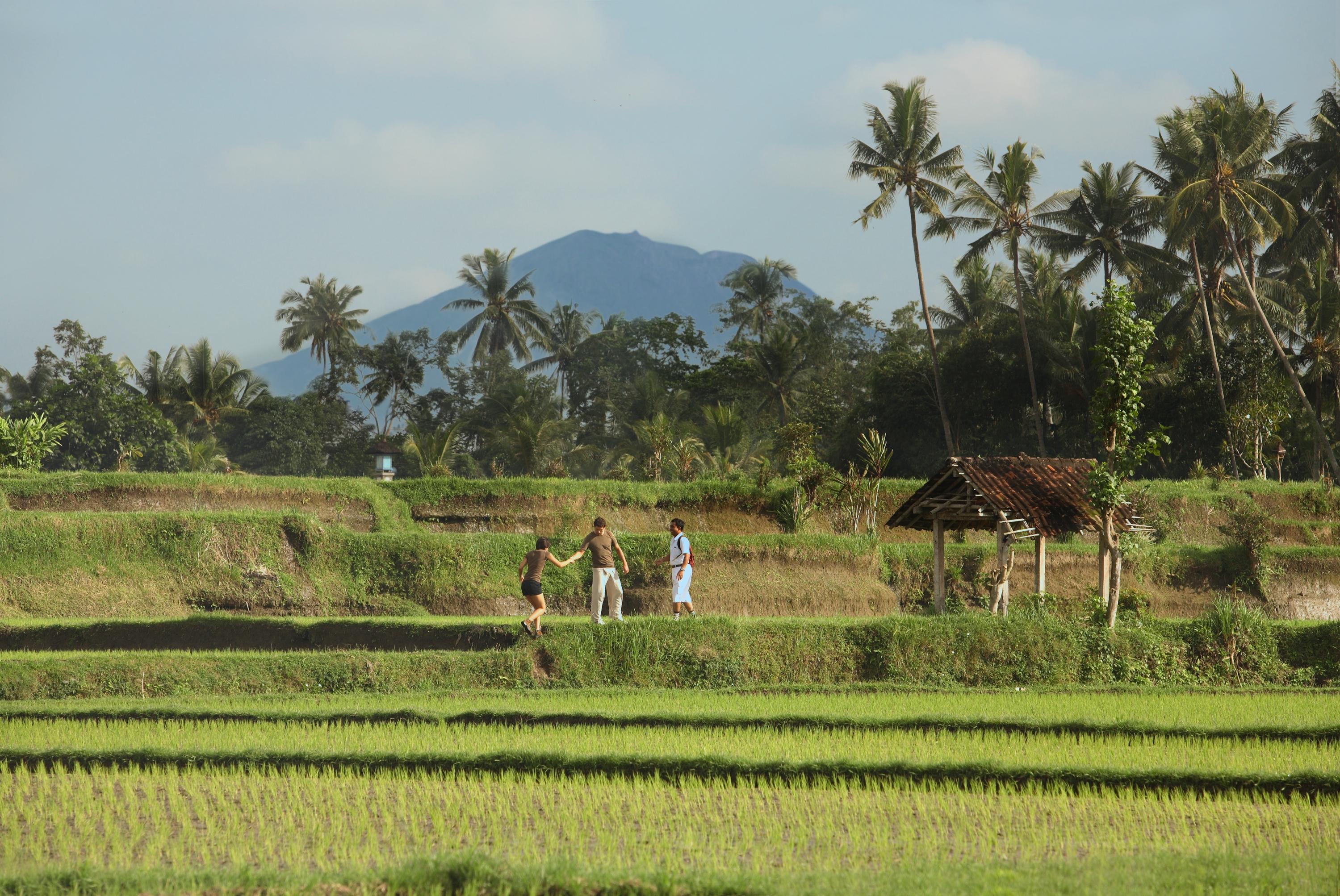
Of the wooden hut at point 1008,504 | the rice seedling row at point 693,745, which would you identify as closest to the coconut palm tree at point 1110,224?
the wooden hut at point 1008,504

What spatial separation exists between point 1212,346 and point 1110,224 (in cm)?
650

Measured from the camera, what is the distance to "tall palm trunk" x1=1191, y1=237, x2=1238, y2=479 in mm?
31078

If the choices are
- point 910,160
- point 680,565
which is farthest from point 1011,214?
point 680,565

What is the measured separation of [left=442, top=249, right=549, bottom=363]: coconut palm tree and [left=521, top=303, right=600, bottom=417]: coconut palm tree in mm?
1241

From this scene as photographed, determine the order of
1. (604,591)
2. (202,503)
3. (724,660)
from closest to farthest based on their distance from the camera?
(724,660) → (604,591) → (202,503)

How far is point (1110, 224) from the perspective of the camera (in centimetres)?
3584

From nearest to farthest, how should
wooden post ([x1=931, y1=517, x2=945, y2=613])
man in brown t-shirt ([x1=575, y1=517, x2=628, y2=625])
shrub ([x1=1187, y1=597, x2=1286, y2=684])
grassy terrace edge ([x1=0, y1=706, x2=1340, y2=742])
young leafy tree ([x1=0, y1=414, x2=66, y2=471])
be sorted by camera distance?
grassy terrace edge ([x1=0, y1=706, x2=1340, y2=742]), man in brown t-shirt ([x1=575, y1=517, x2=628, y2=625]), shrub ([x1=1187, y1=597, x2=1286, y2=684]), wooden post ([x1=931, y1=517, x2=945, y2=613]), young leafy tree ([x1=0, y1=414, x2=66, y2=471])

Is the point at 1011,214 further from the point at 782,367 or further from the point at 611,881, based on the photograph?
the point at 611,881

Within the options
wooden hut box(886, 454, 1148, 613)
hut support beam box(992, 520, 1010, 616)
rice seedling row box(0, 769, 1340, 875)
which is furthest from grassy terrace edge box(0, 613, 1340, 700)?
rice seedling row box(0, 769, 1340, 875)

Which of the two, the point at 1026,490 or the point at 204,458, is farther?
the point at 204,458

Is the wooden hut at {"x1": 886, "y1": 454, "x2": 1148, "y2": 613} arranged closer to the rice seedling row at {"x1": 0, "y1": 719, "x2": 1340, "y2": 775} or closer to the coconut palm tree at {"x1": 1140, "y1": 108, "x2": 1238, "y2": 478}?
the rice seedling row at {"x1": 0, "y1": 719, "x2": 1340, "y2": 775}

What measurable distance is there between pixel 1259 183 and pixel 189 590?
31260 millimetres

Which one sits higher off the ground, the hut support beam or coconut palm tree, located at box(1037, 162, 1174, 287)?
coconut palm tree, located at box(1037, 162, 1174, 287)

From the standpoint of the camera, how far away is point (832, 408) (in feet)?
131
